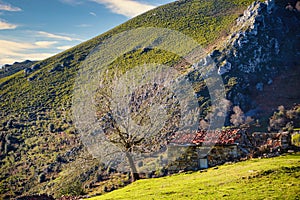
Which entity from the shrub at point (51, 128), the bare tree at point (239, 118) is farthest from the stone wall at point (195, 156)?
the shrub at point (51, 128)

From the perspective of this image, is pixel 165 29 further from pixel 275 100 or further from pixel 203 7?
pixel 275 100

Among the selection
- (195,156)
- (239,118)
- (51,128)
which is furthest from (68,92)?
(195,156)

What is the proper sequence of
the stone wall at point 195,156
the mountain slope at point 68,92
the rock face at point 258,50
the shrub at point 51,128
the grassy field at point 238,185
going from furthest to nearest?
1. the shrub at point 51,128
2. the rock face at point 258,50
3. the mountain slope at point 68,92
4. the stone wall at point 195,156
5. the grassy field at point 238,185

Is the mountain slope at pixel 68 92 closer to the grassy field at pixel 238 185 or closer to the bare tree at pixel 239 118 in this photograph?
the bare tree at pixel 239 118

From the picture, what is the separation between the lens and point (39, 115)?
254 feet

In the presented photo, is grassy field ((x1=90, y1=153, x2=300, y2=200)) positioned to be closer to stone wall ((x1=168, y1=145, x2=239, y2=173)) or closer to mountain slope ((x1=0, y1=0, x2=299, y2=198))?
stone wall ((x1=168, y1=145, x2=239, y2=173))

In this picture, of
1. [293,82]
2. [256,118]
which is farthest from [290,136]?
[293,82]

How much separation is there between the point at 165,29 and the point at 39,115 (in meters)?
46.2

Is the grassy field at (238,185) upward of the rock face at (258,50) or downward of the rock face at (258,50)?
downward

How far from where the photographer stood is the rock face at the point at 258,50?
6234cm

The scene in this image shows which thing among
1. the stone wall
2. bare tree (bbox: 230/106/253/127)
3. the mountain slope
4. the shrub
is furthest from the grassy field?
the shrub

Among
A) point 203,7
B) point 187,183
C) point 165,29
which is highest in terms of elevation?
point 203,7

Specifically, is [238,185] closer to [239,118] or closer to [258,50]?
[239,118]

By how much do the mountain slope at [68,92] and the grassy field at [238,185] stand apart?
22842 mm
